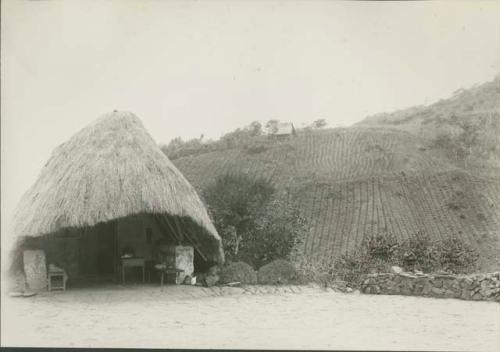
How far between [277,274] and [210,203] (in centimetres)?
333

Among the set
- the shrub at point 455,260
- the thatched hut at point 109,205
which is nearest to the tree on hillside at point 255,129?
the thatched hut at point 109,205

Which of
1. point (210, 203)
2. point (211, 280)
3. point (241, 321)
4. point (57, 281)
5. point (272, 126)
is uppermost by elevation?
point (272, 126)

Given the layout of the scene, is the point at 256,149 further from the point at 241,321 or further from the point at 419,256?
the point at 241,321

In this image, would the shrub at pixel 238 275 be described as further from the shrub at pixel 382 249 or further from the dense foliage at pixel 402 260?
the shrub at pixel 382 249

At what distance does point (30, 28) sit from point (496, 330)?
32.2 ft

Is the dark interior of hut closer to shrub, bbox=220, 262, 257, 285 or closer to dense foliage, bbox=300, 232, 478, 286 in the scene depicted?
shrub, bbox=220, 262, 257, 285

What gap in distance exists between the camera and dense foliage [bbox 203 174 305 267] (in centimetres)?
1477

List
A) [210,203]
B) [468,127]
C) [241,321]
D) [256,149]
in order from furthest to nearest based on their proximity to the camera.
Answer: [256,149] → [468,127] → [210,203] → [241,321]

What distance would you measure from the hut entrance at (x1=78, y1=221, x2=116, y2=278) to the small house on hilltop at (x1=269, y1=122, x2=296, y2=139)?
16.0 m

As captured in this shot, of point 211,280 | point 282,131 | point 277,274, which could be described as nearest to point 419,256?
point 277,274

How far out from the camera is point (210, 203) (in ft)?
51.1

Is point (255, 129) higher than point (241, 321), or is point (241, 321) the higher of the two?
point (255, 129)

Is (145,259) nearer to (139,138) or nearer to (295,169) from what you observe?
(139,138)

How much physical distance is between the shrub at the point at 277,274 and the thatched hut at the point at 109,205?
1116 mm
